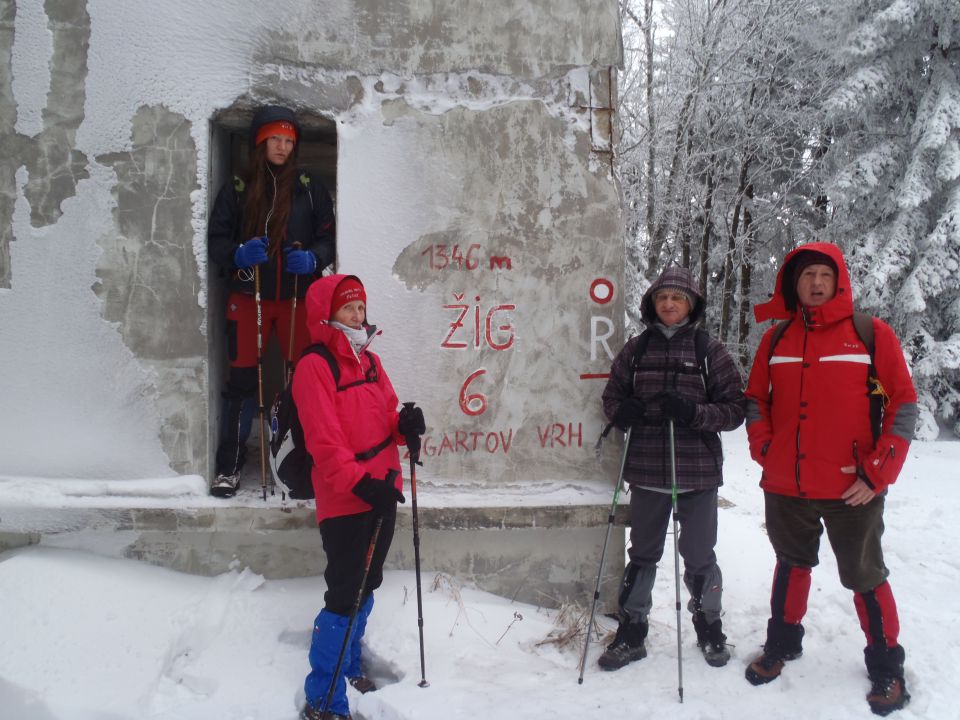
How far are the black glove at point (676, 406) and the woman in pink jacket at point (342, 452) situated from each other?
1.26m

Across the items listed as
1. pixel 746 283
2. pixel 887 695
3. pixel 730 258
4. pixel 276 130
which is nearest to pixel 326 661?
pixel 887 695

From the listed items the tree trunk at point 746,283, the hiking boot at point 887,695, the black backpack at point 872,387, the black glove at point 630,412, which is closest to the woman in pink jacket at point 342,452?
the black glove at point 630,412

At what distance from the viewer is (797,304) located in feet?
11.6

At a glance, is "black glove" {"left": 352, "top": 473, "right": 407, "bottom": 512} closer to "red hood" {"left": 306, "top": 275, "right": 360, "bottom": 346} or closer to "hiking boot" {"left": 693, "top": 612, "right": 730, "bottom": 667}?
"red hood" {"left": 306, "top": 275, "right": 360, "bottom": 346}

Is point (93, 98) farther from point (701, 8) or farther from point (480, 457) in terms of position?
point (701, 8)

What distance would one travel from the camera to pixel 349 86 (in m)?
3.94

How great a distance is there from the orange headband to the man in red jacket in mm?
2893

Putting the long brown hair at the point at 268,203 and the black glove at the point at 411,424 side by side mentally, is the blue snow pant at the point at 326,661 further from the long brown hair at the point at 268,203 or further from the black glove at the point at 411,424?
the long brown hair at the point at 268,203

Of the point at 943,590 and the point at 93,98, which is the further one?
the point at 943,590

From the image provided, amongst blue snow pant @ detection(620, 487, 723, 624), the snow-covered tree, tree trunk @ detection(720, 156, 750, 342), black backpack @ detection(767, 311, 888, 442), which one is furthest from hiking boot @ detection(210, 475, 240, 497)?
tree trunk @ detection(720, 156, 750, 342)

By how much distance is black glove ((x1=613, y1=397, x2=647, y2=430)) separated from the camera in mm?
3502

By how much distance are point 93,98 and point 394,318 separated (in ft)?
6.93

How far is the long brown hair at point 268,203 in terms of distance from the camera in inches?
154

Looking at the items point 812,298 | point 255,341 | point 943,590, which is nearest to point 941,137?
point 943,590
